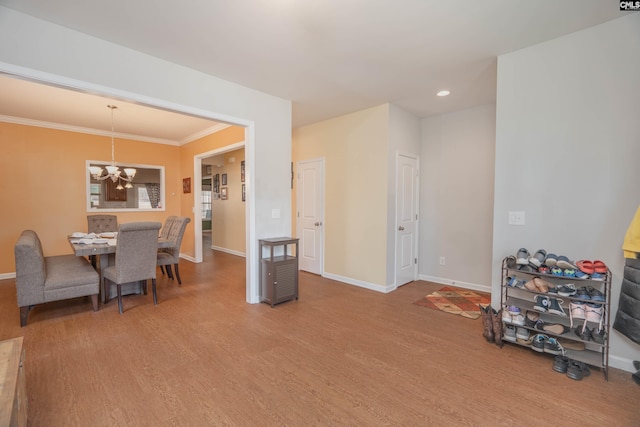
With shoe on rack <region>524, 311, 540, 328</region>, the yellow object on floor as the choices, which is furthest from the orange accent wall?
the yellow object on floor

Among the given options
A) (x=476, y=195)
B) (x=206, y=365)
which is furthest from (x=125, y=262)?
(x=476, y=195)

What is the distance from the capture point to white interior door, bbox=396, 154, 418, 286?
4375 millimetres

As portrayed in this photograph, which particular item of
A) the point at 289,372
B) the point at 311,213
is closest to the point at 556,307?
the point at 289,372

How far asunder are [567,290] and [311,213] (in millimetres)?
3632

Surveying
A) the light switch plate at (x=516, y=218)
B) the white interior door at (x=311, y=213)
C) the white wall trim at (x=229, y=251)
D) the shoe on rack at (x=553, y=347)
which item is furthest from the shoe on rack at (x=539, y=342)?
the white wall trim at (x=229, y=251)

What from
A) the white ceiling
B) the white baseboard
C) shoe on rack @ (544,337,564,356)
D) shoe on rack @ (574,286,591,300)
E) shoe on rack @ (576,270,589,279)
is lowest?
the white baseboard

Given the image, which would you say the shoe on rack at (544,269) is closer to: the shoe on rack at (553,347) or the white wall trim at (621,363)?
the shoe on rack at (553,347)

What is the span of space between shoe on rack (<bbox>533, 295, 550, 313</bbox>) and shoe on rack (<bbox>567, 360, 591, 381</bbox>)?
1.32ft

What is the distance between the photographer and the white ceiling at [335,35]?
209 cm

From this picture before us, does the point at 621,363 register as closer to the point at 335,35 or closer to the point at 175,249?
the point at 335,35

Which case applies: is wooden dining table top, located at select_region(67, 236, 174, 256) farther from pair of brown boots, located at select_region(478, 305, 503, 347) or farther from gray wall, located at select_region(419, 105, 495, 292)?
gray wall, located at select_region(419, 105, 495, 292)

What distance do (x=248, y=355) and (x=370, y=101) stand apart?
3424 millimetres

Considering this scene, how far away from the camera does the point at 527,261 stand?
2.41m

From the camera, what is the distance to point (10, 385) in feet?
4.07
